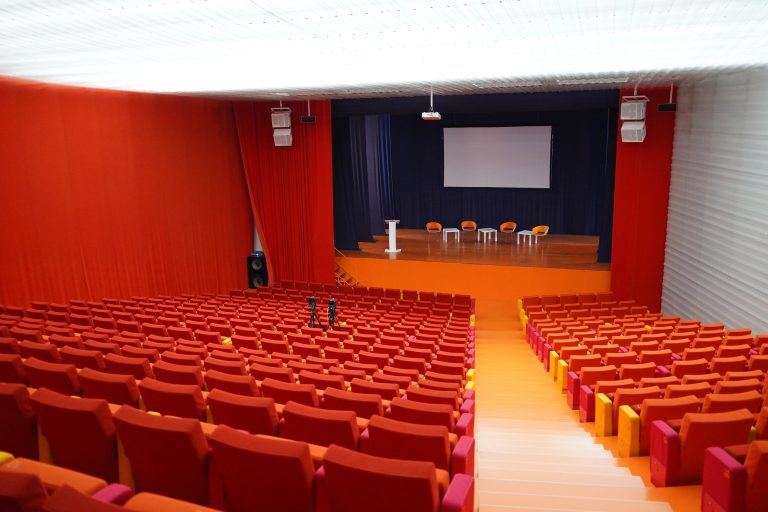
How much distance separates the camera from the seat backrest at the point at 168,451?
2.74 meters

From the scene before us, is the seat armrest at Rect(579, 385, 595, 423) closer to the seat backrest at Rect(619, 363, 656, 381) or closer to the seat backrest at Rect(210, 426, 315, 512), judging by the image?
the seat backrest at Rect(619, 363, 656, 381)

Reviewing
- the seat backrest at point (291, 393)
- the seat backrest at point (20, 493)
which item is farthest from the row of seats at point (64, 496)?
the seat backrest at point (291, 393)

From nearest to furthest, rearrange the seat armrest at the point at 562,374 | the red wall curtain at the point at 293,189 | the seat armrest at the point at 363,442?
the seat armrest at the point at 363,442, the seat armrest at the point at 562,374, the red wall curtain at the point at 293,189

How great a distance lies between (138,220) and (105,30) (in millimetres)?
8030

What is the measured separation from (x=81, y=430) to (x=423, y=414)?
2213 millimetres

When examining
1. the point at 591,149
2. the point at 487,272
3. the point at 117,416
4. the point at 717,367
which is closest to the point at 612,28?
the point at 717,367

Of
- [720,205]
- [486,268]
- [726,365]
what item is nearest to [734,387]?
[726,365]

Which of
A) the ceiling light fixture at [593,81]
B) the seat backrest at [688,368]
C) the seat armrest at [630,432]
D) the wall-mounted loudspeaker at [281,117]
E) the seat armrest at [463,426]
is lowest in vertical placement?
the seat backrest at [688,368]

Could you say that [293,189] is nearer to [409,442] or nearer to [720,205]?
[720,205]

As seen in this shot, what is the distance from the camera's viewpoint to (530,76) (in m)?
11.8

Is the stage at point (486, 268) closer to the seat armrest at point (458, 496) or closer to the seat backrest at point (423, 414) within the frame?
the seat backrest at point (423, 414)

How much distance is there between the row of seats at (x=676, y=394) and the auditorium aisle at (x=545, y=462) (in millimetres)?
225

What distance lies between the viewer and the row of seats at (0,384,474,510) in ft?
8.45

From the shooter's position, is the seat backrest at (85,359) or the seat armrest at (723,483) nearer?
the seat armrest at (723,483)
